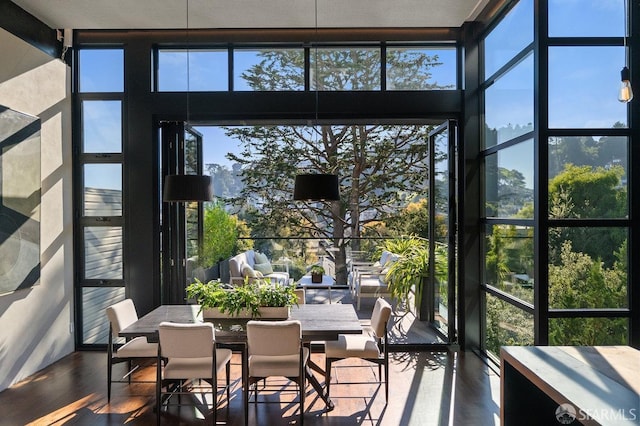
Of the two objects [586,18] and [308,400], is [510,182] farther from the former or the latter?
[308,400]

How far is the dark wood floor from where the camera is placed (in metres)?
3.27

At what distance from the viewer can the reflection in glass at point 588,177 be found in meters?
3.21

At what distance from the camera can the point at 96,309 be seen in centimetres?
495

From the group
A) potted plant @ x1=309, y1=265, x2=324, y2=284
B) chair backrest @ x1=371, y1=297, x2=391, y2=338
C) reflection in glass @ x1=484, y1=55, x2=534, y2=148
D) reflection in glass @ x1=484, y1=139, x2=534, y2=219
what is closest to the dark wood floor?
chair backrest @ x1=371, y1=297, x2=391, y2=338

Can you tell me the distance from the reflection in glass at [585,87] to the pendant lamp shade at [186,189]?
9.62 ft

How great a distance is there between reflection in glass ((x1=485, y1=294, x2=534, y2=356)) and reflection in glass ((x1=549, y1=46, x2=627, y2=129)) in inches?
66.7

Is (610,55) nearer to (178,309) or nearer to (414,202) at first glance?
(178,309)

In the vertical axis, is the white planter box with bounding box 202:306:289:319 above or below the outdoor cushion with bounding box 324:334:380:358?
above

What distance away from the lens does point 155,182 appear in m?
4.86

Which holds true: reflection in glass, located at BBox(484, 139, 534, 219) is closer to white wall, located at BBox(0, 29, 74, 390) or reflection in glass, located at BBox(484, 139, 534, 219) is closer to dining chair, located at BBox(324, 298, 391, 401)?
dining chair, located at BBox(324, 298, 391, 401)

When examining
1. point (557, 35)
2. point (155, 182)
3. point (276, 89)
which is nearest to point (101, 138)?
point (155, 182)

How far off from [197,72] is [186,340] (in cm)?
322

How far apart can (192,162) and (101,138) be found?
41.8 inches

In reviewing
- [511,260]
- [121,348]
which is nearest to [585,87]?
[511,260]
